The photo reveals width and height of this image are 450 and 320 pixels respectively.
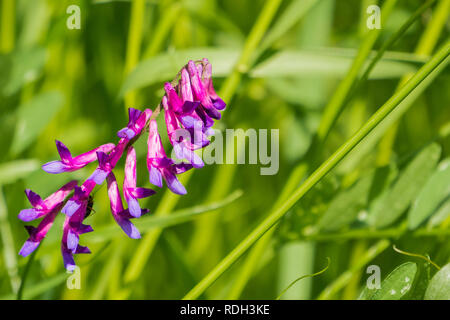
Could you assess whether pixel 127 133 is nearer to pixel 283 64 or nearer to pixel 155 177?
pixel 155 177

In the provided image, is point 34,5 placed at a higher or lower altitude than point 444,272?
higher

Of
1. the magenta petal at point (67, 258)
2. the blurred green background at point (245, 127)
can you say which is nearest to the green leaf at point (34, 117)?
the blurred green background at point (245, 127)

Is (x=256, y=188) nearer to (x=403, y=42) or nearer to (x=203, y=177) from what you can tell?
(x=203, y=177)

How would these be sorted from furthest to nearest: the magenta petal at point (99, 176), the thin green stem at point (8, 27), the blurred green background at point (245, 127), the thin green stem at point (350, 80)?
1. the thin green stem at point (8, 27)
2. the blurred green background at point (245, 127)
3. the thin green stem at point (350, 80)
4. the magenta petal at point (99, 176)

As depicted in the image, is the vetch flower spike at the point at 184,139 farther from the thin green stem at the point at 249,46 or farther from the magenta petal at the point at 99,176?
the thin green stem at the point at 249,46

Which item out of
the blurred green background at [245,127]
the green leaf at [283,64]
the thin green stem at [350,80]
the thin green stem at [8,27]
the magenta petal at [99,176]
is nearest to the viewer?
the magenta petal at [99,176]
